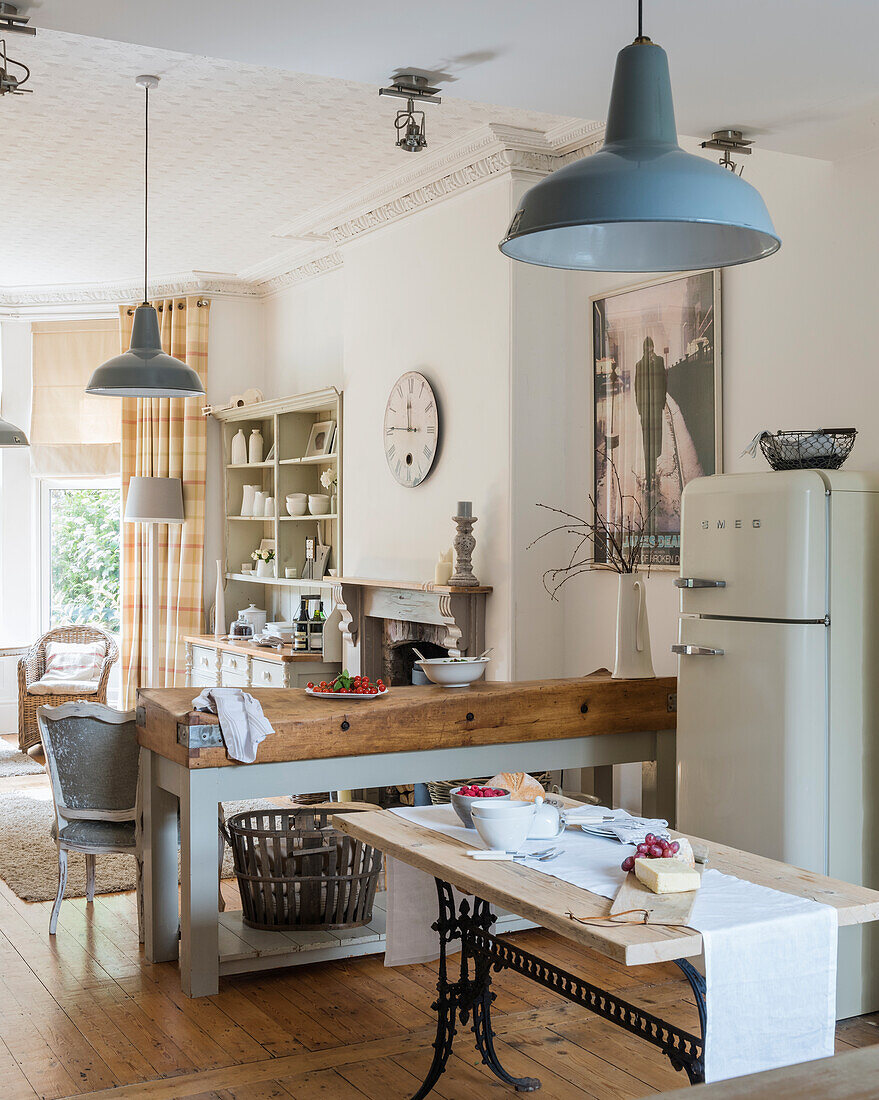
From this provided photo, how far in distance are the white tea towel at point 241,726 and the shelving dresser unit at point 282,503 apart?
2700 mm

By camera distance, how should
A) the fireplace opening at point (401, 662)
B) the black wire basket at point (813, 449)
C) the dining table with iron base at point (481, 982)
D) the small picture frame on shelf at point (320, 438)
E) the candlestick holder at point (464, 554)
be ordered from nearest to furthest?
1. the dining table with iron base at point (481, 982)
2. the black wire basket at point (813, 449)
3. the candlestick holder at point (464, 554)
4. the fireplace opening at point (401, 662)
5. the small picture frame on shelf at point (320, 438)

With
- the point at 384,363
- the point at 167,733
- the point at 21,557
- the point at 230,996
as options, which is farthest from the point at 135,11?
the point at 21,557

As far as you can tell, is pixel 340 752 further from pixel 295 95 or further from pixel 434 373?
pixel 295 95

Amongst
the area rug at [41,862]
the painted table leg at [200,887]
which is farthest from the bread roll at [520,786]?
the area rug at [41,862]

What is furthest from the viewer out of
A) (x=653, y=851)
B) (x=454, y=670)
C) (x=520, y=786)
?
(x=454, y=670)

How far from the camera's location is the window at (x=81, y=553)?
338 inches

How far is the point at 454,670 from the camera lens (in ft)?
13.2

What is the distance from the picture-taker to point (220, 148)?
5.26 m

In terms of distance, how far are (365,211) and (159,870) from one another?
3600 mm

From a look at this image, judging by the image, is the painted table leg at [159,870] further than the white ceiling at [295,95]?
Yes

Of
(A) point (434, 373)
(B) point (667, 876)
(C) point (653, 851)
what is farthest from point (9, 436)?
(B) point (667, 876)

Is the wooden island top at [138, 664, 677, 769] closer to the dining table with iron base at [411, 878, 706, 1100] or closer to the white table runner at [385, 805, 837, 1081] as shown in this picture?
the dining table with iron base at [411, 878, 706, 1100]

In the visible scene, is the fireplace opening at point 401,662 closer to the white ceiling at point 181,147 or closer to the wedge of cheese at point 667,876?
the white ceiling at point 181,147

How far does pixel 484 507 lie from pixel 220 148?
1993 millimetres
